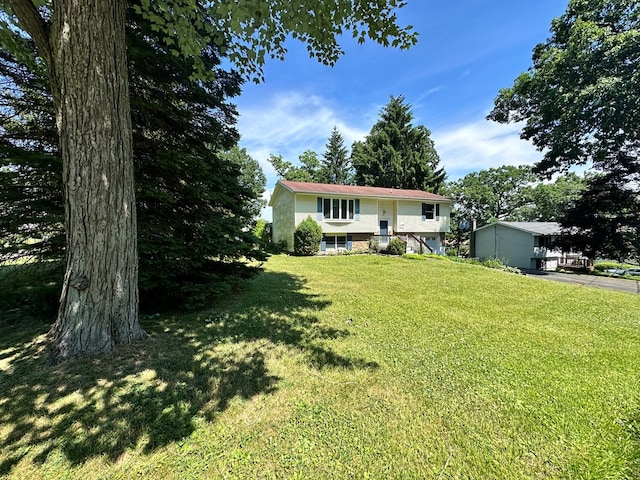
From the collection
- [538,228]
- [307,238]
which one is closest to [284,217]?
[307,238]

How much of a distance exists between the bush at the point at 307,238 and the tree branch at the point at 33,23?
14015 mm

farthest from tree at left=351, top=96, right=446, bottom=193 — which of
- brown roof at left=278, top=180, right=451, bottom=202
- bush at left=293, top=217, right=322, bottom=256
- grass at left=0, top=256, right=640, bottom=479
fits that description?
grass at left=0, top=256, right=640, bottom=479

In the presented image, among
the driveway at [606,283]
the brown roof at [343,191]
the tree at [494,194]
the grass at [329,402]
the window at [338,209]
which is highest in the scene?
the tree at [494,194]

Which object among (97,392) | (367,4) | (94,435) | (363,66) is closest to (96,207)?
(97,392)

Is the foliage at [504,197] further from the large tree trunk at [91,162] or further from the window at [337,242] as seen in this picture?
the large tree trunk at [91,162]

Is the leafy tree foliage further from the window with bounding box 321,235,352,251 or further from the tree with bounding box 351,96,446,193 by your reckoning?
the tree with bounding box 351,96,446,193

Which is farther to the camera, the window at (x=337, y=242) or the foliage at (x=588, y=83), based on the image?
the window at (x=337, y=242)

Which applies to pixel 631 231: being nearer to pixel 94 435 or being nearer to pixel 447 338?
pixel 447 338

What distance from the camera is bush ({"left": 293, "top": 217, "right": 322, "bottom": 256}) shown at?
1683 cm

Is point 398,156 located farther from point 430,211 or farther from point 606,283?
point 606,283

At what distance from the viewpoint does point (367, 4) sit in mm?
3916

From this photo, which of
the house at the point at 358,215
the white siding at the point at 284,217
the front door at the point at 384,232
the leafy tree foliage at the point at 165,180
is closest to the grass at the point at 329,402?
the leafy tree foliage at the point at 165,180

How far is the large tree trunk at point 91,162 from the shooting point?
9.51 feet

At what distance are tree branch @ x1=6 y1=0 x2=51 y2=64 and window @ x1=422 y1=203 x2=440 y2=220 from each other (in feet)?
73.6
